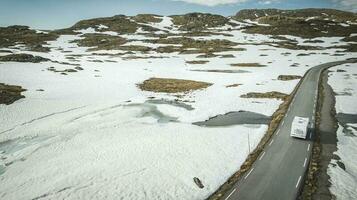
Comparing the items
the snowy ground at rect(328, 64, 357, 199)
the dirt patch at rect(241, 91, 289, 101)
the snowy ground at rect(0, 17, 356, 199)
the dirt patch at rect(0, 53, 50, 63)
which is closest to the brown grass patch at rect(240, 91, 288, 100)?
the dirt patch at rect(241, 91, 289, 101)

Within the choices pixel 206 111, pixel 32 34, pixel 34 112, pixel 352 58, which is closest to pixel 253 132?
pixel 206 111

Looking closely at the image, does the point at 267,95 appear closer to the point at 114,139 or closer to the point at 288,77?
the point at 288,77

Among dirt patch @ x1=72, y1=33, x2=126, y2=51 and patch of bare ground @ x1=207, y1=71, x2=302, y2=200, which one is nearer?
patch of bare ground @ x1=207, y1=71, x2=302, y2=200

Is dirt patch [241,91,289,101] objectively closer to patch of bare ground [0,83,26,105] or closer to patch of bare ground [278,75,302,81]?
patch of bare ground [278,75,302,81]

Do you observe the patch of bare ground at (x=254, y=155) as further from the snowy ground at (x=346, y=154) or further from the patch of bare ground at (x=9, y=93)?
the patch of bare ground at (x=9, y=93)

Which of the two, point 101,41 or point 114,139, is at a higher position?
point 101,41

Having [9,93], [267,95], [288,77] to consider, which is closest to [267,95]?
[267,95]
